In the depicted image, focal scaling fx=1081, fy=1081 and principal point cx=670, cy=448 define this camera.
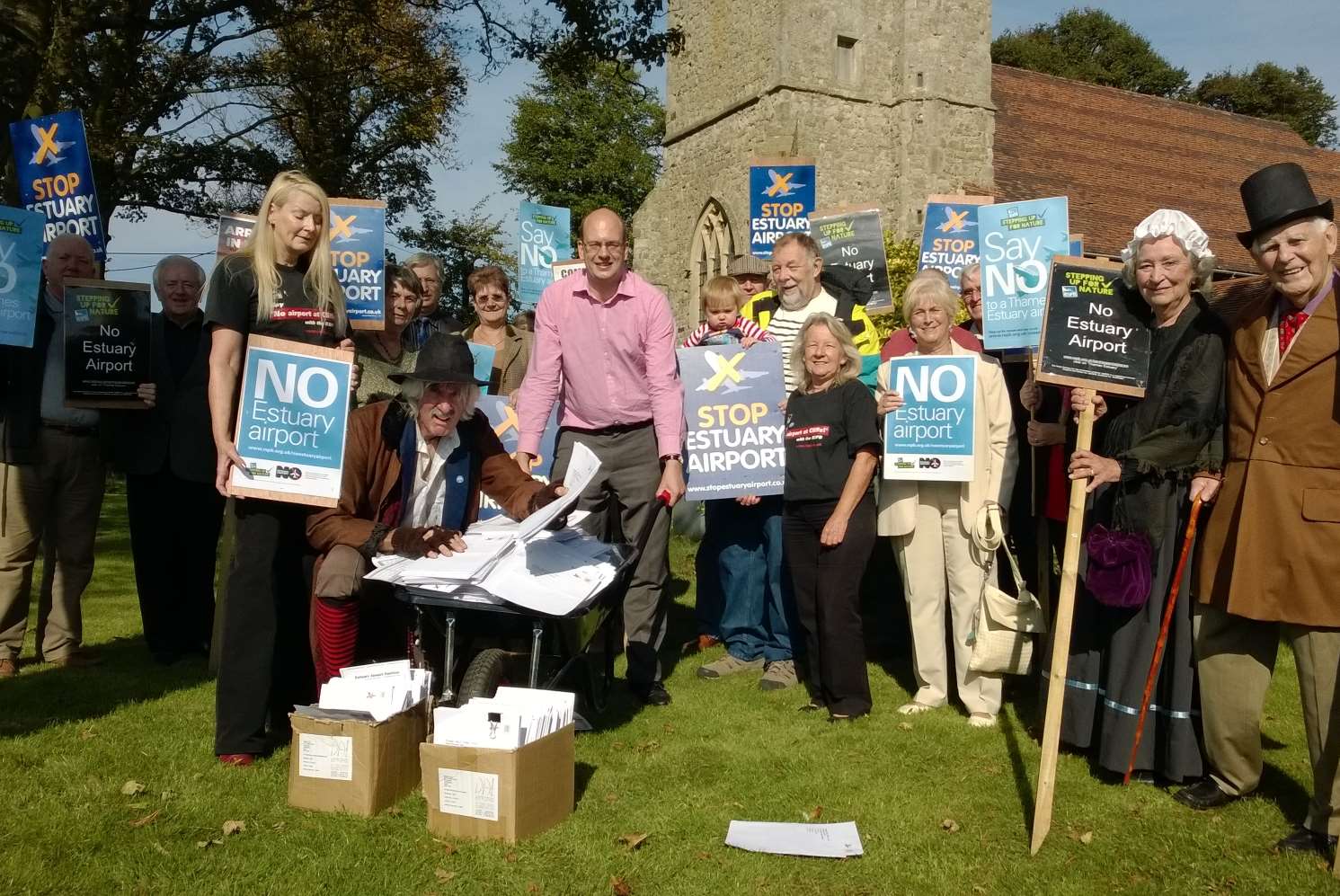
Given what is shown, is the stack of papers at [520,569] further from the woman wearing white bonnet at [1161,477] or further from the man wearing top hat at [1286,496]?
the man wearing top hat at [1286,496]

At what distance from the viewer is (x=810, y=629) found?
5.71 m

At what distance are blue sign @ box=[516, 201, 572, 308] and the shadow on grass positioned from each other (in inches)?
212

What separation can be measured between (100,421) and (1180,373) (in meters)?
5.81

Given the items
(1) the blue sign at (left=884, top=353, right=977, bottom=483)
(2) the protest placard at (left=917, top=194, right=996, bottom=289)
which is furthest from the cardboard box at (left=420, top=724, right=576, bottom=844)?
(2) the protest placard at (left=917, top=194, right=996, bottom=289)

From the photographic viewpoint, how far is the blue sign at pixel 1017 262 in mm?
5441

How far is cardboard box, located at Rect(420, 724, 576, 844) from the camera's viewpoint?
147 inches

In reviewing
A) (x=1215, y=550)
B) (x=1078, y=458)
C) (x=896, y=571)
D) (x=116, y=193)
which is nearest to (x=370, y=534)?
(x=1078, y=458)

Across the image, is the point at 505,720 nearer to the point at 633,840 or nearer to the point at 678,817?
the point at 633,840

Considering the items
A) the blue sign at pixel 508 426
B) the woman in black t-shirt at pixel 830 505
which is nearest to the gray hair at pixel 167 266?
the blue sign at pixel 508 426

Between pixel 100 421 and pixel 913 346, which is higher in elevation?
pixel 913 346

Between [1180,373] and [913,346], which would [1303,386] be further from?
[913,346]

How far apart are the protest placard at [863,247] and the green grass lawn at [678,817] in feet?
11.1

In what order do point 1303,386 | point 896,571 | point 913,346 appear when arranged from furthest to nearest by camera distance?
1. point 896,571
2. point 913,346
3. point 1303,386

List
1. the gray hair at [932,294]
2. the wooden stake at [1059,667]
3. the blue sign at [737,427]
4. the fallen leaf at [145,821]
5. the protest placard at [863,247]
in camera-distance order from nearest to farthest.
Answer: the wooden stake at [1059,667]
the fallen leaf at [145,821]
the gray hair at [932,294]
the blue sign at [737,427]
the protest placard at [863,247]
